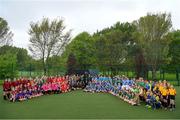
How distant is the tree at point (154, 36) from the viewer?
41.7 metres

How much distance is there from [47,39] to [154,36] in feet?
42.0

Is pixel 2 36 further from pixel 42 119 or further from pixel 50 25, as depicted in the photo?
pixel 42 119

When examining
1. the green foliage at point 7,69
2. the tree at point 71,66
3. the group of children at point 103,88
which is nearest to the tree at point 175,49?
the tree at point 71,66

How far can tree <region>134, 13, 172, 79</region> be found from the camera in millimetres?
41719

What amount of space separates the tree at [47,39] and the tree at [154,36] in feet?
30.9

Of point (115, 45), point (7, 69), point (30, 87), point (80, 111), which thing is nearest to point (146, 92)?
point (80, 111)

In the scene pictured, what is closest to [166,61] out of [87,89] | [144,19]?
[144,19]

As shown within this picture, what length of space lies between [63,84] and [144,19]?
2168cm

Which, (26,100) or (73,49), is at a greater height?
(73,49)

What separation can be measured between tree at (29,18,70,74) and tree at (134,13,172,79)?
30.9ft

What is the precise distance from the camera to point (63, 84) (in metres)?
23.7

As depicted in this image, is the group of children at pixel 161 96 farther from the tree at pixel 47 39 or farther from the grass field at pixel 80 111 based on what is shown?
the tree at pixel 47 39

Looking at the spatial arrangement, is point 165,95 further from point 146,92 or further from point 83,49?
point 83,49

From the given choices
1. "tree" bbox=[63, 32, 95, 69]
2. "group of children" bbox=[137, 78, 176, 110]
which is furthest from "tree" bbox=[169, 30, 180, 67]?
"group of children" bbox=[137, 78, 176, 110]
